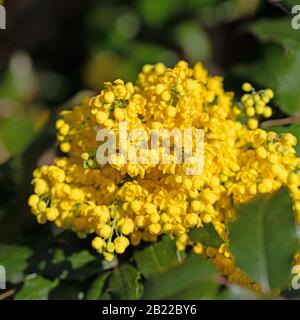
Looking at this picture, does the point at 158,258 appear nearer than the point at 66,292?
Yes

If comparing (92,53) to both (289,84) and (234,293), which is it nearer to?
(289,84)

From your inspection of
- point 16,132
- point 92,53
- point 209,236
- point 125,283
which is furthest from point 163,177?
point 92,53

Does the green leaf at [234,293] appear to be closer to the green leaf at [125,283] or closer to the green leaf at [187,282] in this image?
the green leaf at [187,282]

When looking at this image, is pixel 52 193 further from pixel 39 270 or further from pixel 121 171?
pixel 39 270

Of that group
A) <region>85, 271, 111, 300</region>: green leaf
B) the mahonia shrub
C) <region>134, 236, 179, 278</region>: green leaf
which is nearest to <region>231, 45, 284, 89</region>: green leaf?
the mahonia shrub

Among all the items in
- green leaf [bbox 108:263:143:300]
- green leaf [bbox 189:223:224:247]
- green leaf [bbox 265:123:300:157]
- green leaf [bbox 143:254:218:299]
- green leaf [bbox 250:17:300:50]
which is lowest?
green leaf [bbox 108:263:143:300]

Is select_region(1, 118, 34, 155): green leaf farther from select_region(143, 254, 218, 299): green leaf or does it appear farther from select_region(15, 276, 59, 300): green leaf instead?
select_region(143, 254, 218, 299): green leaf
